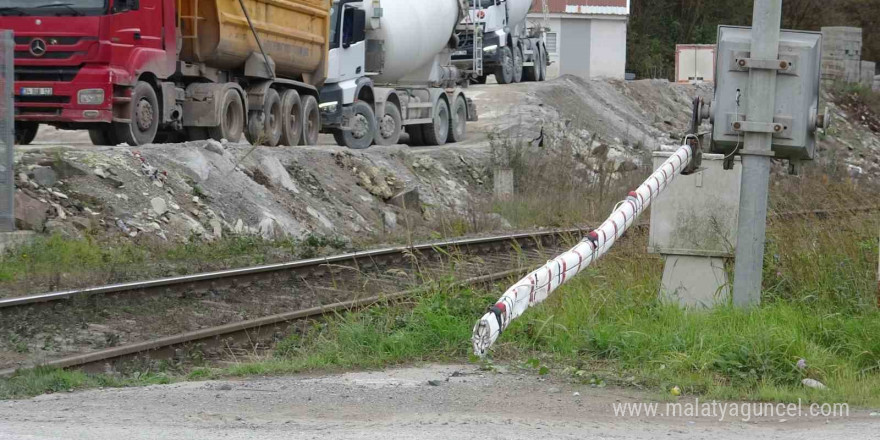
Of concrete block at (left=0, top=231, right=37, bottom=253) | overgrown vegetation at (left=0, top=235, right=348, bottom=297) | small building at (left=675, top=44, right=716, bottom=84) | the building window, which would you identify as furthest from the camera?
the building window

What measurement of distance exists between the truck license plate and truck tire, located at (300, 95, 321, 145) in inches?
271

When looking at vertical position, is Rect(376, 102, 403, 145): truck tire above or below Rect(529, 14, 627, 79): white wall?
below

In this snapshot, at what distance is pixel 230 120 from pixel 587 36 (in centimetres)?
3728

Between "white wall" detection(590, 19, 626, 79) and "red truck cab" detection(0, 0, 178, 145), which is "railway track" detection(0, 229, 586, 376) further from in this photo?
"white wall" detection(590, 19, 626, 79)

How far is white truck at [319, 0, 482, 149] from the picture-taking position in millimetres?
24531

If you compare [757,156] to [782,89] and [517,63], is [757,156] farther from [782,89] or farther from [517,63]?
[517,63]

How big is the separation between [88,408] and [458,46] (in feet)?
82.4

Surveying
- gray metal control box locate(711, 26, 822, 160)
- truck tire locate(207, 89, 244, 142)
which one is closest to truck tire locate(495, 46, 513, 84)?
truck tire locate(207, 89, 244, 142)

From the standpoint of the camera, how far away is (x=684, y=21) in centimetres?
6612

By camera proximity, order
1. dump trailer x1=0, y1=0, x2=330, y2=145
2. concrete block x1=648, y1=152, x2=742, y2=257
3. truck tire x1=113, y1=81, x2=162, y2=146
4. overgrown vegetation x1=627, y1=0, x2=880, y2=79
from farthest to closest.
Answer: overgrown vegetation x1=627, y1=0, x2=880, y2=79
truck tire x1=113, y1=81, x2=162, y2=146
dump trailer x1=0, y1=0, x2=330, y2=145
concrete block x1=648, y1=152, x2=742, y2=257

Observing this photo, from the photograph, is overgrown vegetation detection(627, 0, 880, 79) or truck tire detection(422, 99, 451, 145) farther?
overgrown vegetation detection(627, 0, 880, 79)

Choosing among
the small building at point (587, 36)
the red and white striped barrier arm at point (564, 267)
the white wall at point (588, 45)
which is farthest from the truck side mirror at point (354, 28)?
the white wall at point (588, 45)

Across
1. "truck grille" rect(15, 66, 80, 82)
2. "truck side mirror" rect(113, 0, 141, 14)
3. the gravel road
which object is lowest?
the gravel road

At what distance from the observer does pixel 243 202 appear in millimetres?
16953
